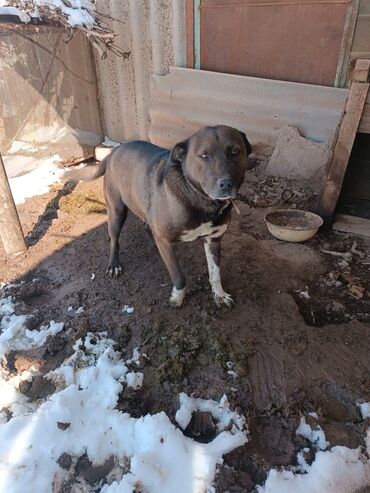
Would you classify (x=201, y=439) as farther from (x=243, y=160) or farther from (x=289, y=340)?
(x=243, y=160)

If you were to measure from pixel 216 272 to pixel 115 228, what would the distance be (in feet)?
4.04

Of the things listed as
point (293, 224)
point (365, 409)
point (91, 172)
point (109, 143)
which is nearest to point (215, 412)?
point (365, 409)

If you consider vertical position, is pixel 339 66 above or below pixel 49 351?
above

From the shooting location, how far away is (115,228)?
12.8ft

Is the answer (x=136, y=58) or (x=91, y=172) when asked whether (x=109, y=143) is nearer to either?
(x=136, y=58)

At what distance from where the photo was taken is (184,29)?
532 cm

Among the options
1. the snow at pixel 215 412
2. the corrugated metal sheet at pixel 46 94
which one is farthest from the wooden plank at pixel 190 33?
the snow at pixel 215 412

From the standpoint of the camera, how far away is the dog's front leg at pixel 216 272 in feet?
10.7

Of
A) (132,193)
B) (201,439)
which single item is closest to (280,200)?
(132,193)

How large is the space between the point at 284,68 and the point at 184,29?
1.59 metres

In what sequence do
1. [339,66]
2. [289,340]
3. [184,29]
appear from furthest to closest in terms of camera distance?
1. [184,29]
2. [339,66]
3. [289,340]

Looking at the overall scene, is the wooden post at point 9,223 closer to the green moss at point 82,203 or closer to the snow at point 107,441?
the green moss at point 82,203

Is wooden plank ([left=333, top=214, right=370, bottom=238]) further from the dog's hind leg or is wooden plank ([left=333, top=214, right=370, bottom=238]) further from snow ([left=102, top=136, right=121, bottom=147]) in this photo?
snow ([left=102, top=136, right=121, bottom=147])

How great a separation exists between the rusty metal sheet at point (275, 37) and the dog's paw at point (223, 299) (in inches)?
122
